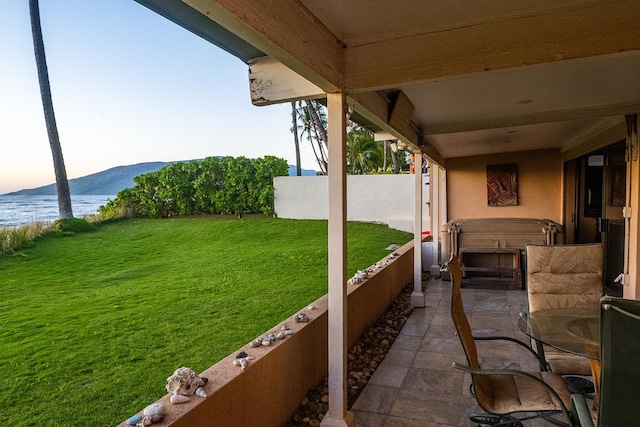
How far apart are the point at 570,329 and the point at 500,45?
5.53ft

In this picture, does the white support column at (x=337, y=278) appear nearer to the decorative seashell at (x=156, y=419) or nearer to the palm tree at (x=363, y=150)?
the decorative seashell at (x=156, y=419)

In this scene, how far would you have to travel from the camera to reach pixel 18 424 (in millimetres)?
2113

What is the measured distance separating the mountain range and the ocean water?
14cm

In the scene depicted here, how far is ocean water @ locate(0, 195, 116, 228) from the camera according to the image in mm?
6941

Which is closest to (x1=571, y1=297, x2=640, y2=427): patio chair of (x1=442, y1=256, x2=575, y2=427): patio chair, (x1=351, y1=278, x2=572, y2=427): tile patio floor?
(x1=442, y1=256, x2=575, y2=427): patio chair

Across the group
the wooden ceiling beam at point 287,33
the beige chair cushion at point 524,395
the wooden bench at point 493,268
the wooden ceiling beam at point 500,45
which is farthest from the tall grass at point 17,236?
the wooden bench at point 493,268

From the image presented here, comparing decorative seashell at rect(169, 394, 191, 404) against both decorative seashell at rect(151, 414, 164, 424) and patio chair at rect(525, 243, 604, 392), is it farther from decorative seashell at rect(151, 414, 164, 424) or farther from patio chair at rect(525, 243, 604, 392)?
patio chair at rect(525, 243, 604, 392)

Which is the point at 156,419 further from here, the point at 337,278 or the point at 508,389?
the point at 508,389

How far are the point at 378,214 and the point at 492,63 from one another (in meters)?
11.9

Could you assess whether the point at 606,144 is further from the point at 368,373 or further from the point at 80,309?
the point at 80,309

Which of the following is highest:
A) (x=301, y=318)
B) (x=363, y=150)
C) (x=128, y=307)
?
(x=363, y=150)

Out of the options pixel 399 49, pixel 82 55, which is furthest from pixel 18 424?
pixel 82 55

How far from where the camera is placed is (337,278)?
100 inches

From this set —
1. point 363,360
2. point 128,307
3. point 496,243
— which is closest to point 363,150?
point 496,243
